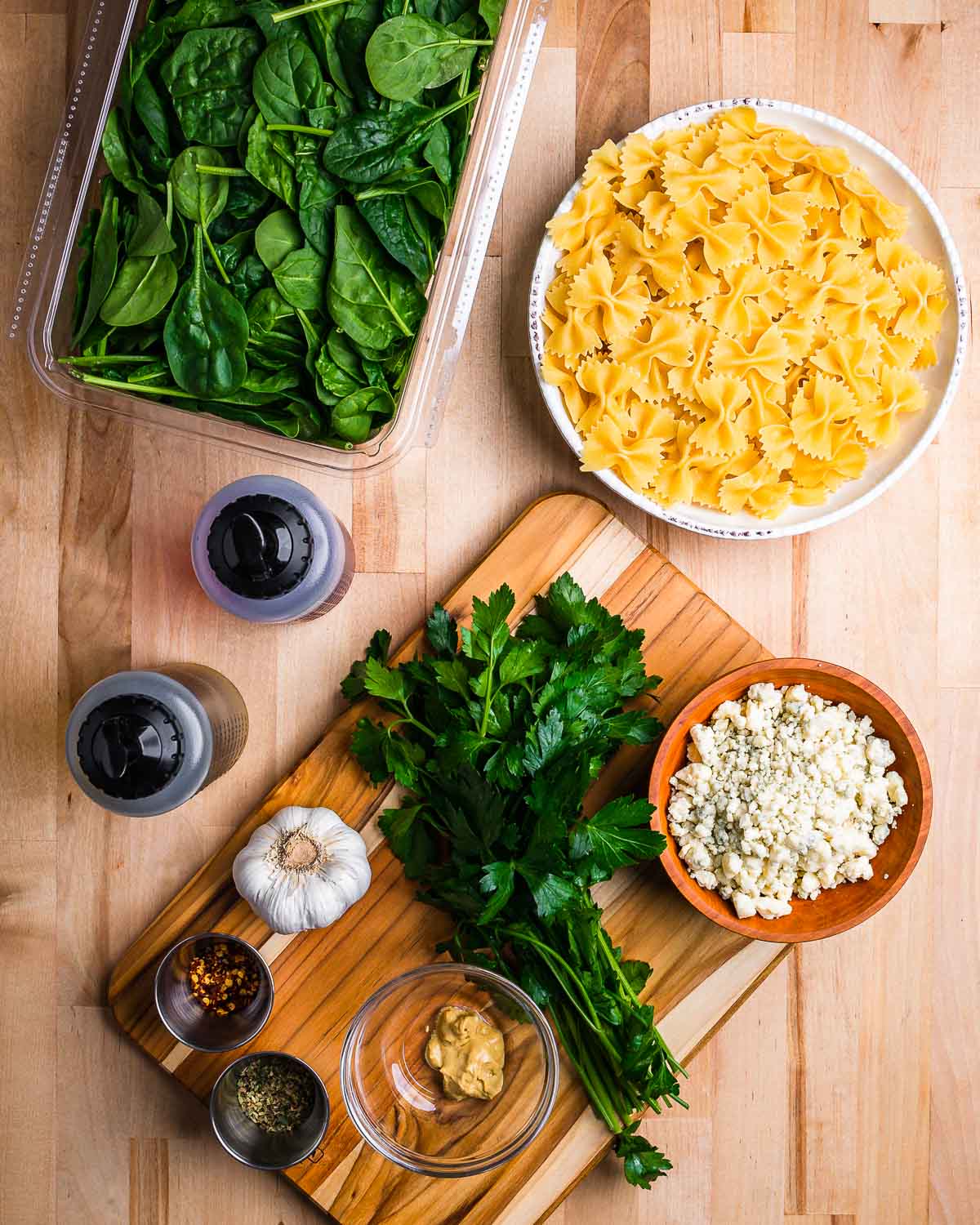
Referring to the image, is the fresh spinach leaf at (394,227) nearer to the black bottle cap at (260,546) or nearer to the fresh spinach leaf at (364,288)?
the fresh spinach leaf at (364,288)

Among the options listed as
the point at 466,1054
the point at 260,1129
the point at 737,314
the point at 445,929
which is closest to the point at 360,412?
the point at 737,314

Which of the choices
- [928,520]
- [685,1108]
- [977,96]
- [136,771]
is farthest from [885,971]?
[977,96]

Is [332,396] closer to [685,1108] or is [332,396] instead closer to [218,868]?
[218,868]

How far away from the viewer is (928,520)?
1381 millimetres

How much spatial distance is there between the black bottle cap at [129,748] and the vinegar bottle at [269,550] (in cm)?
16

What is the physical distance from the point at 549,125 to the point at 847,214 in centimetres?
41

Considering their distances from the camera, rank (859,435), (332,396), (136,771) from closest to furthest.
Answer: (136,771) < (332,396) < (859,435)

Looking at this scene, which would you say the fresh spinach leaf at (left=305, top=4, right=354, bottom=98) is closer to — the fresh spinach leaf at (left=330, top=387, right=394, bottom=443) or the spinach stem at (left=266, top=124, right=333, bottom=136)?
the spinach stem at (left=266, top=124, right=333, bottom=136)

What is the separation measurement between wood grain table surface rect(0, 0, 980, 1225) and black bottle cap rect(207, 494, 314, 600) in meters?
0.23

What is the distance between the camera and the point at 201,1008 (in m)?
1.26

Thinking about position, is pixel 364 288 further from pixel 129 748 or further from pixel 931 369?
pixel 931 369

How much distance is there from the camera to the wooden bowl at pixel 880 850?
119cm

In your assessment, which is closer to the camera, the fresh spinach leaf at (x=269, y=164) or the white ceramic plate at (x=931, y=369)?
the fresh spinach leaf at (x=269, y=164)

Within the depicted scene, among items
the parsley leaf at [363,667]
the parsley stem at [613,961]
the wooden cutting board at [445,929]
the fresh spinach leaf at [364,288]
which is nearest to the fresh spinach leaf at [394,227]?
the fresh spinach leaf at [364,288]
